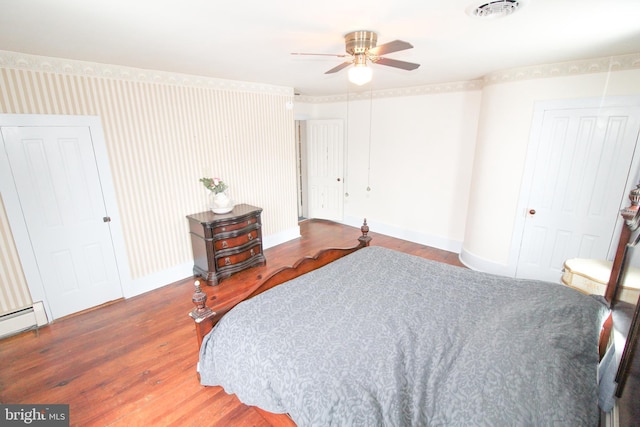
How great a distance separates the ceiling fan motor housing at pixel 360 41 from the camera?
2.01 m

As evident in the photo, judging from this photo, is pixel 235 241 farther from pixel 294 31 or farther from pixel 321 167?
pixel 321 167

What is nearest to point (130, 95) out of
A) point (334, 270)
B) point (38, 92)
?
point (38, 92)

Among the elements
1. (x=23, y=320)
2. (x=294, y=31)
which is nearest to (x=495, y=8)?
(x=294, y=31)

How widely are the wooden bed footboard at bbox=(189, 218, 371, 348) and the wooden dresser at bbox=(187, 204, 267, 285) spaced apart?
1264 mm

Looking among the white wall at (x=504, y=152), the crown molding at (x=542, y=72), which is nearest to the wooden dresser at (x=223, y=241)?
the white wall at (x=504, y=152)

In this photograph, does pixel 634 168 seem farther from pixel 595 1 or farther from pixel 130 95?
pixel 130 95


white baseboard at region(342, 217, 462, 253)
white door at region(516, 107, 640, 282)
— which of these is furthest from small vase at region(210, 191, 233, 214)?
white door at region(516, 107, 640, 282)

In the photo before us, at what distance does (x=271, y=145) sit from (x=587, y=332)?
4.11 metres

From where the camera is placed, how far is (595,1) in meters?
1.56

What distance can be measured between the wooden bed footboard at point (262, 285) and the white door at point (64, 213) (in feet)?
5.58

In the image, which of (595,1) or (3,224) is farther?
(3,224)

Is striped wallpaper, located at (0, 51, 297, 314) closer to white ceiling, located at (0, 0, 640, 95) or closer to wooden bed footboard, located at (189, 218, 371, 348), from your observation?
white ceiling, located at (0, 0, 640, 95)

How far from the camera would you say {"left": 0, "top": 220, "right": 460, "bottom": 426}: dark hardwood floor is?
191cm

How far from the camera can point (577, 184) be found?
3.08 m
